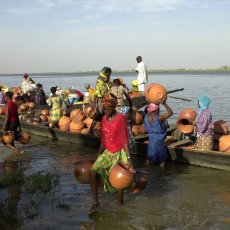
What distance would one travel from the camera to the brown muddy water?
6191 mm

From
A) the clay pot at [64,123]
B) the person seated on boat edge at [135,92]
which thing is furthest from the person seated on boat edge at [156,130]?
the person seated on boat edge at [135,92]

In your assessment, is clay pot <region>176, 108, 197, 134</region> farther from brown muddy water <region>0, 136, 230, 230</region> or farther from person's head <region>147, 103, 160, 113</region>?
person's head <region>147, 103, 160, 113</region>

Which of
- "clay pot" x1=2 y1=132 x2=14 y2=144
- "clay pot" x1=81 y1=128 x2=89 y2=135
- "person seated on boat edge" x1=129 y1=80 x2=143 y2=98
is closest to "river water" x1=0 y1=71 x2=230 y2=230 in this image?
"clay pot" x1=2 y1=132 x2=14 y2=144

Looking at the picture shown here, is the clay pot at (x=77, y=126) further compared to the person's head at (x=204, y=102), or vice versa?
the clay pot at (x=77, y=126)

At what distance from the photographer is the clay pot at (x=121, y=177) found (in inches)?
235

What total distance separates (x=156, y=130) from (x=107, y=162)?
320cm

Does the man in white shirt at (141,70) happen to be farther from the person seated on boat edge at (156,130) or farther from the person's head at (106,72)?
the person seated on boat edge at (156,130)

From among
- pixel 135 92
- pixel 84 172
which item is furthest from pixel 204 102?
pixel 135 92

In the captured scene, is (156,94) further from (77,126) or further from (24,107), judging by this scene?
(24,107)

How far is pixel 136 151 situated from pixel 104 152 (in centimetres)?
471

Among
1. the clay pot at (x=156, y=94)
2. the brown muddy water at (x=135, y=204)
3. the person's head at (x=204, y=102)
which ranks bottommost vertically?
the brown muddy water at (x=135, y=204)

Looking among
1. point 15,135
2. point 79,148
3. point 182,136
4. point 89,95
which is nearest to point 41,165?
point 15,135

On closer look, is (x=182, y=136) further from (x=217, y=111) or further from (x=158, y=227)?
(x=217, y=111)

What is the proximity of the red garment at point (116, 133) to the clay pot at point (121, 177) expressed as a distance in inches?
14.4
